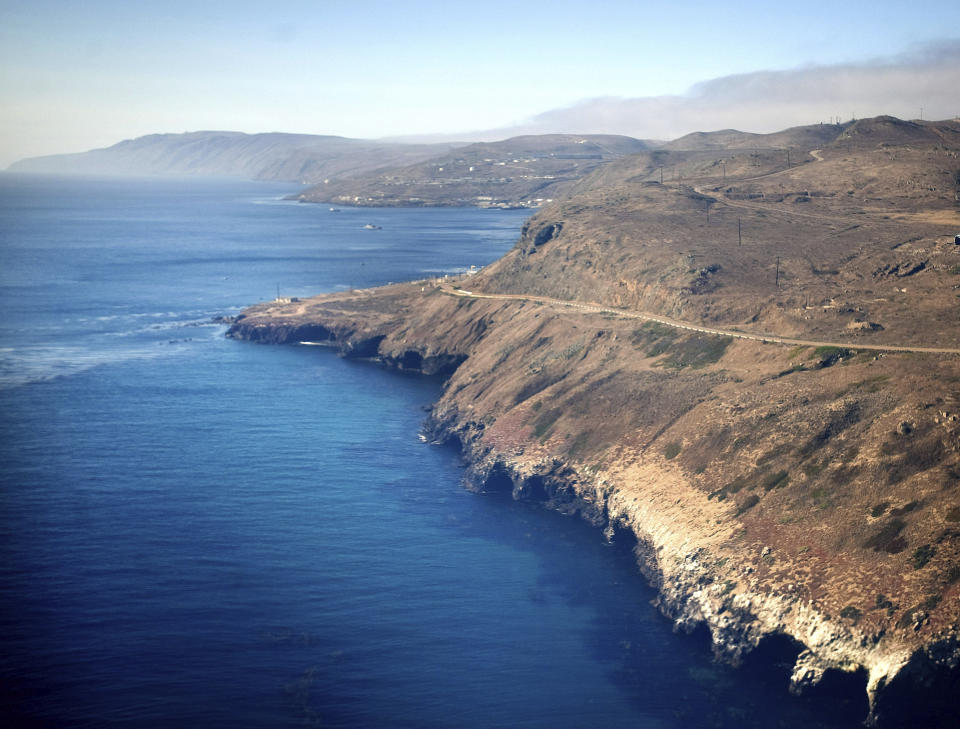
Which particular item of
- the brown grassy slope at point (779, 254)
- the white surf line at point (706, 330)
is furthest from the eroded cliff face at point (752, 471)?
the brown grassy slope at point (779, 254)

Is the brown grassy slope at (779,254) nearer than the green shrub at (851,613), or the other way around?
the green shrub at (851,613)

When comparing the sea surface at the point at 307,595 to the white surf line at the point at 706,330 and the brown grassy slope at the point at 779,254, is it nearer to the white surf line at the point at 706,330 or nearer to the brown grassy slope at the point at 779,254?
the white surf line at the point at 706,330

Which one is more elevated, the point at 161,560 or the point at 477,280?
the point at 477,280

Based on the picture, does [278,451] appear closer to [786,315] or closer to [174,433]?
[174,433]

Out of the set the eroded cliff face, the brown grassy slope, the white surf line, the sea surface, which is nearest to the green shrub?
the eroded cliff face

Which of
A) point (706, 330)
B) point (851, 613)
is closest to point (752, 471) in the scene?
point (851, 613)

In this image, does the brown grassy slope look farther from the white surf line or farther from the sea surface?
the sea surface

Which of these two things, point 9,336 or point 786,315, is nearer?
point 786,315

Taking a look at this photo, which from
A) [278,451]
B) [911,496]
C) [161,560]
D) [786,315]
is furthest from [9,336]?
[911,496]

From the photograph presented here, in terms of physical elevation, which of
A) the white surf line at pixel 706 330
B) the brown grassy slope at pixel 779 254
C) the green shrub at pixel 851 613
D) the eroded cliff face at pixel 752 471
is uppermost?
the brown grassy slope at pixel 779 254
